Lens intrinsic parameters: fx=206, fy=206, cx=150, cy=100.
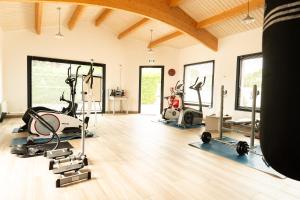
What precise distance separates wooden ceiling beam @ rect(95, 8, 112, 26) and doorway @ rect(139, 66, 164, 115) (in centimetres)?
256

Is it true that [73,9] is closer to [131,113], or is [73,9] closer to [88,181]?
[131,113]

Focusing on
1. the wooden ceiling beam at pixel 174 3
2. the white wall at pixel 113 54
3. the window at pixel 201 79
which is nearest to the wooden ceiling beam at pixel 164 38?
the white wall at pixel 113 54

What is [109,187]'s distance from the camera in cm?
235

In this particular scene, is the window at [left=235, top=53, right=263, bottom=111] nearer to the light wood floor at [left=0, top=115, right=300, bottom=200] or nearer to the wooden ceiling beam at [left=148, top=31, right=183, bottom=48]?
the wooden ceiling beam at [left=148, top=31, right=183, bottom=48]

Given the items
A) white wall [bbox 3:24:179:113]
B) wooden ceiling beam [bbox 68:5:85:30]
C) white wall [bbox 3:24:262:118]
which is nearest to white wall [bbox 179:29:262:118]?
white wall [bbox 3:24:262:118]

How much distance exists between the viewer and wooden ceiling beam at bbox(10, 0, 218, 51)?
16.4 feet

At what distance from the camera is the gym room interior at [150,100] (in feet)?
1.82

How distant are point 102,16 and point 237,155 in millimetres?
6526

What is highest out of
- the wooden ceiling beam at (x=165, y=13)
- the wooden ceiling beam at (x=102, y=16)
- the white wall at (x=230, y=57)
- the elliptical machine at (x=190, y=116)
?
the wooden ceiling beam at (x=102, y=16)

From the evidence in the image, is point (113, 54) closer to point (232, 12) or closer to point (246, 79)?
point (232, 12)

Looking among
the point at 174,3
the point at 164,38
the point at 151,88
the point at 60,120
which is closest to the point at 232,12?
the point at 174,3

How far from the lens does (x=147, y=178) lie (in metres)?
2.61

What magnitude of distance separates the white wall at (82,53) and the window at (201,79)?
2.40ft

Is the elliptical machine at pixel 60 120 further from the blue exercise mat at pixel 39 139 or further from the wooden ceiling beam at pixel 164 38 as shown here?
the wooden ceiling beam at pixel 164 38
